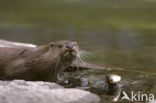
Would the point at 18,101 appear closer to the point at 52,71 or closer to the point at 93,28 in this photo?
the point at 52,71

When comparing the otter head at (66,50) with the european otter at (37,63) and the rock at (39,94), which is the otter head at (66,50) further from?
the rock at (39,94)

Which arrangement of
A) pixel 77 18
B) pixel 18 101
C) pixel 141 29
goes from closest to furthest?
pixel 18 101, pixel 141 29, pixel 77 18

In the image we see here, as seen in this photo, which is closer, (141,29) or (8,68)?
(8,68)

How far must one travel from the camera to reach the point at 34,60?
19.6ft

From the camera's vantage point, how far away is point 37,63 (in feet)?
19.5

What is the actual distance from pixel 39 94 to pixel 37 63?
1.15 meters

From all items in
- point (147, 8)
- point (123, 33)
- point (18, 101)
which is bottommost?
point (18, 101)

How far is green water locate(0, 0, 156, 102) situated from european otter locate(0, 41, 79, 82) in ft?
3.42

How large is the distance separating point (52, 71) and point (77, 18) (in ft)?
21.8

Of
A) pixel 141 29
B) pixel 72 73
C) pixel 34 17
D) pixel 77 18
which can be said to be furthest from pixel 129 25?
pixel 72 73

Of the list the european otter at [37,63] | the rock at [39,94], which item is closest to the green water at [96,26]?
the european otter at [37,63]

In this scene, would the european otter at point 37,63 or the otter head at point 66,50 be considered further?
the european otter at point 37,63

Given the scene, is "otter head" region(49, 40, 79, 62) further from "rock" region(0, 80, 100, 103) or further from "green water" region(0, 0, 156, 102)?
"green water" region(0, 0, 156, 102)

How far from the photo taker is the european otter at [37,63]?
584 centimetres
